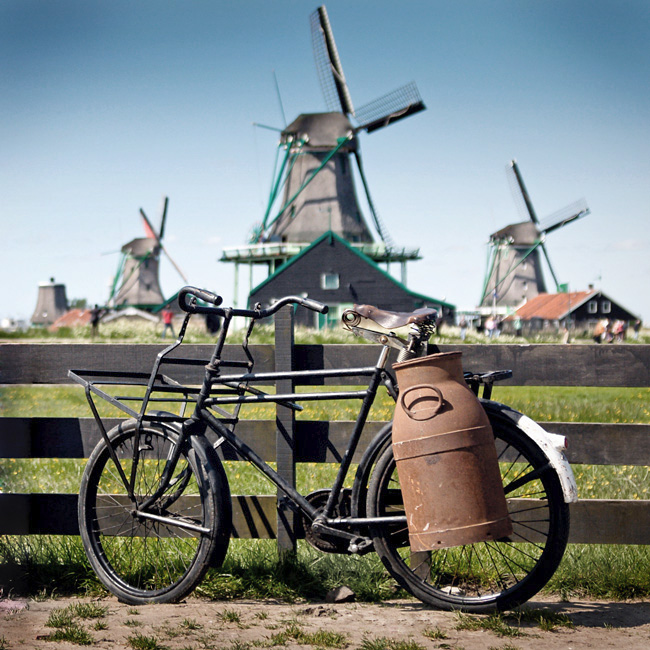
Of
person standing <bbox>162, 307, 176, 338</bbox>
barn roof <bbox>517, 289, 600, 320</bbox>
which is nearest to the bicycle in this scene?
person standing <bbox>162, 307, 176, 338</bbox>

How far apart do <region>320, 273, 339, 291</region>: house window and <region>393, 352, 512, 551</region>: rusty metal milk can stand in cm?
3270

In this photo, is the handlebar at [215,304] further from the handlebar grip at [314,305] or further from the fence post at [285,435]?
the fence post at [285,435]

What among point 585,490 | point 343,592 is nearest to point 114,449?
point 343,592

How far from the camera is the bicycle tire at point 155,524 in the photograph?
353 cm

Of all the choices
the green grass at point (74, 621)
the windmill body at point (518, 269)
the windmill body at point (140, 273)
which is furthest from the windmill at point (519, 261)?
the green grass at point (74, 621)

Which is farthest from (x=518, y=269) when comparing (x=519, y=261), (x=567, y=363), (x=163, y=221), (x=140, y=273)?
(x=567, y=363)

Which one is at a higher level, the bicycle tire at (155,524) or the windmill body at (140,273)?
the windmill body at (140,273)

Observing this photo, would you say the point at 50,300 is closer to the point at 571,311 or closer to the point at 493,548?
the point at 571,311

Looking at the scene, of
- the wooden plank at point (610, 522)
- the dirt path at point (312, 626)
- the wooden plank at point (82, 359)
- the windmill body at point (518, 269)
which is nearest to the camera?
the dirt path at point (312, 626)

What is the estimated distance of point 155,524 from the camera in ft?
→ 12.9

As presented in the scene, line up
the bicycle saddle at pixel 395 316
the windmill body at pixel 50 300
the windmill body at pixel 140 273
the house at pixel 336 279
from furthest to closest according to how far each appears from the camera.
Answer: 1. the windmill body at pixel 50 300
2. the windmill body at pixel 140 273
3. the house at pixel 336 279
4. the bicycle saddle at pixel 395 316

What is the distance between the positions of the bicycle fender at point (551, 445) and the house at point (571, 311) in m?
50.3

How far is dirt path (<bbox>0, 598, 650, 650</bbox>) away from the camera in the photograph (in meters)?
3.06

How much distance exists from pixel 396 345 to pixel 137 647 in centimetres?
168
